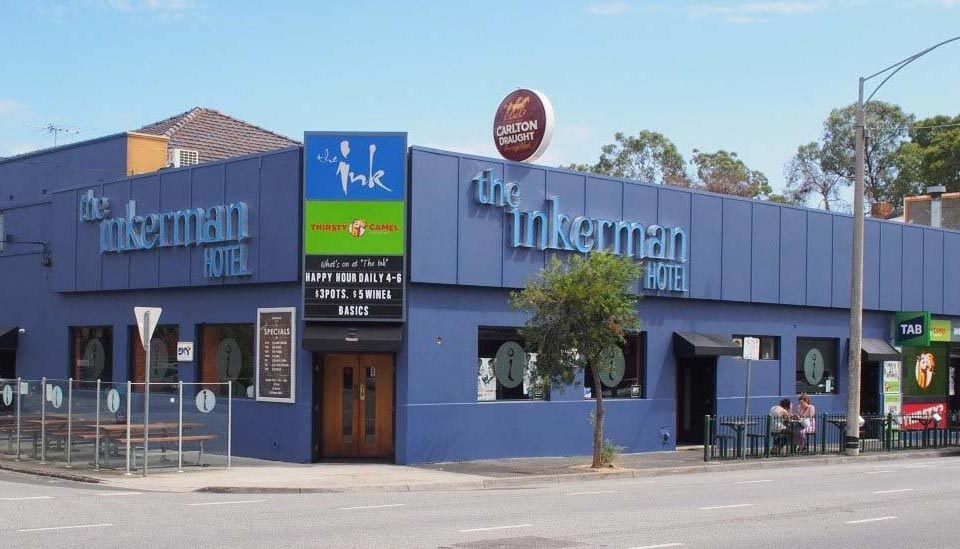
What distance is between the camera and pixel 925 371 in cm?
3841

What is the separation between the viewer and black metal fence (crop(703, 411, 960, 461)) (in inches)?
1071

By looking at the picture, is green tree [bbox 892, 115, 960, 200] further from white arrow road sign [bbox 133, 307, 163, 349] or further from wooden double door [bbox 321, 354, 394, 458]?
white arrow road sign [bbox 133, 307, 163, 349]

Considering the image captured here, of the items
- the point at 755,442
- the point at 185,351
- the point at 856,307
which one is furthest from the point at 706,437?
the point at 185,351

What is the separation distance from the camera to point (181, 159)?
35.0m

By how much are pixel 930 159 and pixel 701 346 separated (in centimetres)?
4984

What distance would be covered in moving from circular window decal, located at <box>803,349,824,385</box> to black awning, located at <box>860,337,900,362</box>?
1.43m

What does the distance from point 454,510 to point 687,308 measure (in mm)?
14568

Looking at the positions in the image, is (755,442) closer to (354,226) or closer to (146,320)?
(354,226)

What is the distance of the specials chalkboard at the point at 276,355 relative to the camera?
988 inches

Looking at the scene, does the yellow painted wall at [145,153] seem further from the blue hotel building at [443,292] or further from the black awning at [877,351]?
the black awning at [877,351]

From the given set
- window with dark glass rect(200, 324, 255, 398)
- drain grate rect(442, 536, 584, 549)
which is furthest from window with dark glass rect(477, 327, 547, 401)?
drain grate rect(442, 536, 584, 549)

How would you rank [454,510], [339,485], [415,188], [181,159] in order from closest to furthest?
[454,510] < [339,485] < [415,188] < [181,159]

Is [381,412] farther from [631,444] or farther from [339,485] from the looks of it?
[631,444]

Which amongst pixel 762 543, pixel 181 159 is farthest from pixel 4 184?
pixel 762 543
